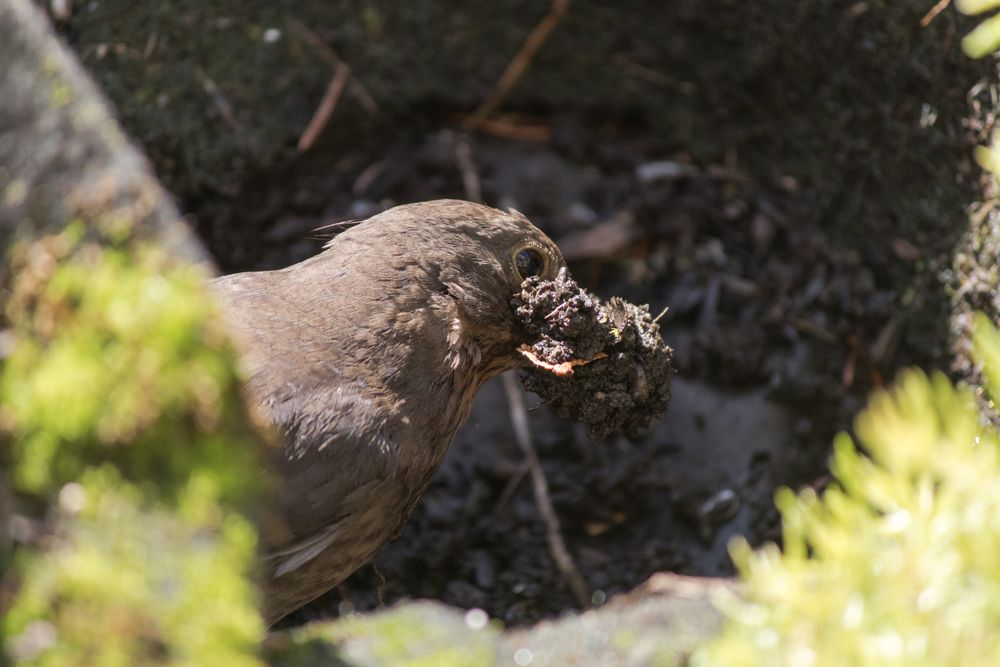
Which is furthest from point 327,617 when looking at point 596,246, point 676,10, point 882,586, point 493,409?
point 676,10

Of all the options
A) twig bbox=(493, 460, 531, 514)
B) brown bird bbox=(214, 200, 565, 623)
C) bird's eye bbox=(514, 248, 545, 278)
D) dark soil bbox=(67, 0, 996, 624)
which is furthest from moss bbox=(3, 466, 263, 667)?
twig bbox=(493, 460, 531, 514)

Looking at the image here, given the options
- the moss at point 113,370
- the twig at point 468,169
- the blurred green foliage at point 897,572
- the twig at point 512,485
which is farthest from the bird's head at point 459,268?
the blurred green foliage at point 897,572

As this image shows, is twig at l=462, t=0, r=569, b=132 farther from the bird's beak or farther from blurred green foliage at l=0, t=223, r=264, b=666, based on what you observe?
blurred green foliage at l=0, t=223, r=264, b=666

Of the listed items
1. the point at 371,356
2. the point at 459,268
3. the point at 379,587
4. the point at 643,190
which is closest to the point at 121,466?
the point at 371,356

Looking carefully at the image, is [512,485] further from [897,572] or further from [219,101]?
[897,572]

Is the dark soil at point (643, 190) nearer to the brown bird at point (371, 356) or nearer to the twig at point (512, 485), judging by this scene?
the twig at point (512, 485)

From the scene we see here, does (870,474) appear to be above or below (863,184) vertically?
above

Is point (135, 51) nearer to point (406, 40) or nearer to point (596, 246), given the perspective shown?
point (406, 40)
